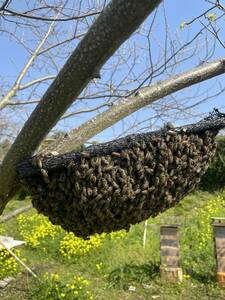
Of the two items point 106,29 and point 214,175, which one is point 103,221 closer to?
point 106,29

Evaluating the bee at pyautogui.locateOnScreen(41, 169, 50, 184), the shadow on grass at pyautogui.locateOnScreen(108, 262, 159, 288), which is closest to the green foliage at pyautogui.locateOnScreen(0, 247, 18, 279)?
the shadow on grass at pyautogui.locateOnScreen(108, 262, 159, 288)

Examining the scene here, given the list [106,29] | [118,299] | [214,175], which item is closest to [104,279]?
[118,299]

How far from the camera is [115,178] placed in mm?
1666

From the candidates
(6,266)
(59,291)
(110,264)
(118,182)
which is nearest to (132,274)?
(110,264)

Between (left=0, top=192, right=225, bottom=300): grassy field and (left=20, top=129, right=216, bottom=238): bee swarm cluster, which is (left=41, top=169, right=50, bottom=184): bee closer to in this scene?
(left=20, top=129, right=216, bottom=238): bee swarm cluster

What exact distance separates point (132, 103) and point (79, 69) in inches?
21.7

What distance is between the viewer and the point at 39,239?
36.1 feet

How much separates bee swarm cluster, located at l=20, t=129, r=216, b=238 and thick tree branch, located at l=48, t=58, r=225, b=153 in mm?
212

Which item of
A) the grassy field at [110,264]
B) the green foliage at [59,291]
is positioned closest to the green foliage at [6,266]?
the grassy field at [110,264]

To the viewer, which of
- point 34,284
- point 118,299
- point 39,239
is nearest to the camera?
point 118,299

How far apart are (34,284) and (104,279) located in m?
1.28

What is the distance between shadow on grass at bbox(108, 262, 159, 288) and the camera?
25.6ft

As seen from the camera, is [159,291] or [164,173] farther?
[159,291]

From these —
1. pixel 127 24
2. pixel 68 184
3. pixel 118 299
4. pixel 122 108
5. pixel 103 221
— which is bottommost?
pixel 118 299
